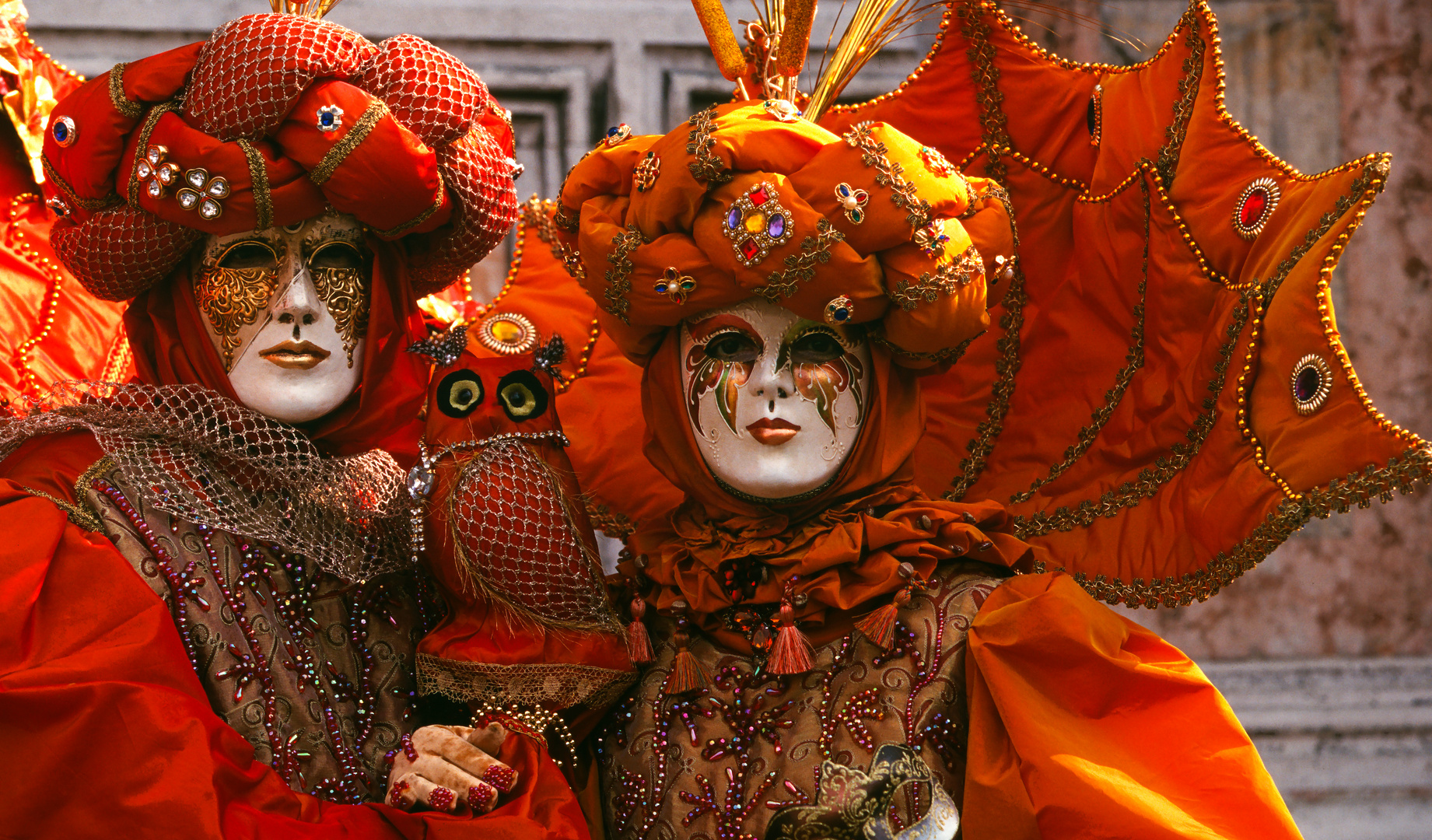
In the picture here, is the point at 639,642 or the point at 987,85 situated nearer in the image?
the point at 639,642

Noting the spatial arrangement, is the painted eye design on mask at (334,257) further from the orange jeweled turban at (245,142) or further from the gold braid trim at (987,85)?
the gold braid trim at (987,85)

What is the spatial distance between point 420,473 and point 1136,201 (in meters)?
1.16

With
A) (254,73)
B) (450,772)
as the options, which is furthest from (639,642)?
(254,73)

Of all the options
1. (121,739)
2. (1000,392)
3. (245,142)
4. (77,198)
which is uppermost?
(245,142)

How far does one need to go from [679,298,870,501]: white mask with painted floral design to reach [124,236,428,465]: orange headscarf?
1.53 feet

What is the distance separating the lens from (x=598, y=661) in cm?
201

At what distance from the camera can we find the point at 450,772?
1.83 metres

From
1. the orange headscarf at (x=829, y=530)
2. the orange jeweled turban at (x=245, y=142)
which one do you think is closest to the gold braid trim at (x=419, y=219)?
the orange jeweled turban at (x=245, y=142)

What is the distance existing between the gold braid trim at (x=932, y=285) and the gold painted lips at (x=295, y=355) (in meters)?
0.79

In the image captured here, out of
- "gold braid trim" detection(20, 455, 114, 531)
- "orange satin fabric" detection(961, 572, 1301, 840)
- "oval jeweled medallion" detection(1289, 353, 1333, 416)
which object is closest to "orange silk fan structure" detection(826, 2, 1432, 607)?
"oval jeweled medallion" detection(1289, 353, 1333, 416)

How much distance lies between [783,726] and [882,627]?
0.19m

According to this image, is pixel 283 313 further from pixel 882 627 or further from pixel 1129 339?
pixel 1129 339

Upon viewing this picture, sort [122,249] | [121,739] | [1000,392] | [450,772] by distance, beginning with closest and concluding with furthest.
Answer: [121,739], [450,772], [122,249], [1000,392]

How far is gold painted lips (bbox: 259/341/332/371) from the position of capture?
2.05 metres
